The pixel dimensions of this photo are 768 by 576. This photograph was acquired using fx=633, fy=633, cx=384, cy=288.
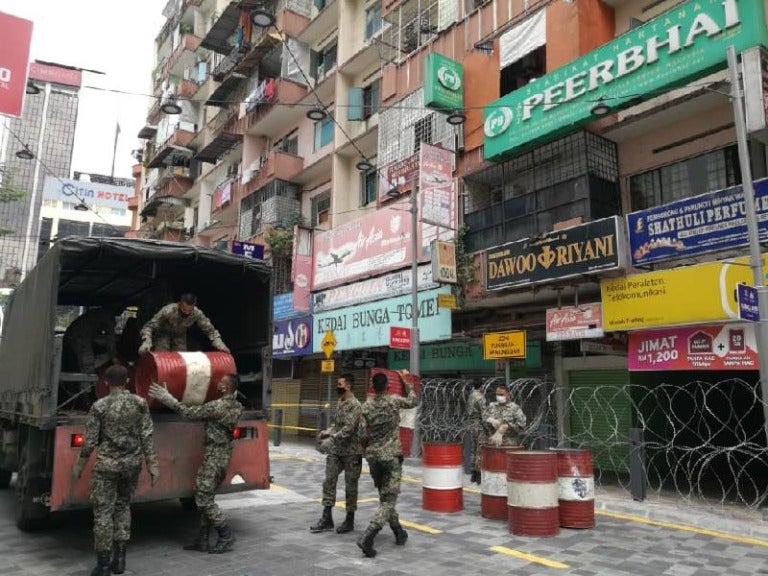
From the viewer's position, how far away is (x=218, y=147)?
31.8 metres

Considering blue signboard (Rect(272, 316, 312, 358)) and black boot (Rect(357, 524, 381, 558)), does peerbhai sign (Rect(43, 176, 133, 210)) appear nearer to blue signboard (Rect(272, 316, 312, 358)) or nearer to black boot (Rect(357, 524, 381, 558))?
blue signboard (Rect(272, 316, 312, 358))

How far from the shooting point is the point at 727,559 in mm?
6453

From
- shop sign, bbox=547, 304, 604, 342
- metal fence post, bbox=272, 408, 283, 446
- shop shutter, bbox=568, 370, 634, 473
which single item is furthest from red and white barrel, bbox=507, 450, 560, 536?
metal fence post, bbox=272, 408, 283, 446

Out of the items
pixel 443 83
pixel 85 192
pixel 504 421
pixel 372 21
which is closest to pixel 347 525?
pixel 504 421

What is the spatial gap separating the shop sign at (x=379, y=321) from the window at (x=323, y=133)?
8.13 m

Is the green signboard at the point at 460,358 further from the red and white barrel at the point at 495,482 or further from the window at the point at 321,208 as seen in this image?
the window at the point at 321,208

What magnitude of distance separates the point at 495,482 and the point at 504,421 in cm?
211

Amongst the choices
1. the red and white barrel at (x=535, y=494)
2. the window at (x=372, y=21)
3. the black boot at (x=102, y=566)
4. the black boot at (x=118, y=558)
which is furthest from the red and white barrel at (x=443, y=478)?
the window at (x=372, y=21)

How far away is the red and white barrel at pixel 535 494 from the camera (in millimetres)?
7176

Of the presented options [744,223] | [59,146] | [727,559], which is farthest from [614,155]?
[59,146]

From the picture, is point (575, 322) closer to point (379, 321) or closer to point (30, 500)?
point (379, 321)

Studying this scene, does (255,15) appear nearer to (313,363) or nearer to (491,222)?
(491,222)

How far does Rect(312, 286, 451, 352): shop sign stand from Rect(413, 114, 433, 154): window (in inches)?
176

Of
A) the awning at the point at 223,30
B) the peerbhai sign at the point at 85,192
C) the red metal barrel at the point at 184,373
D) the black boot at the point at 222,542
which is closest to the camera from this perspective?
the black boot at the point at 222,542
